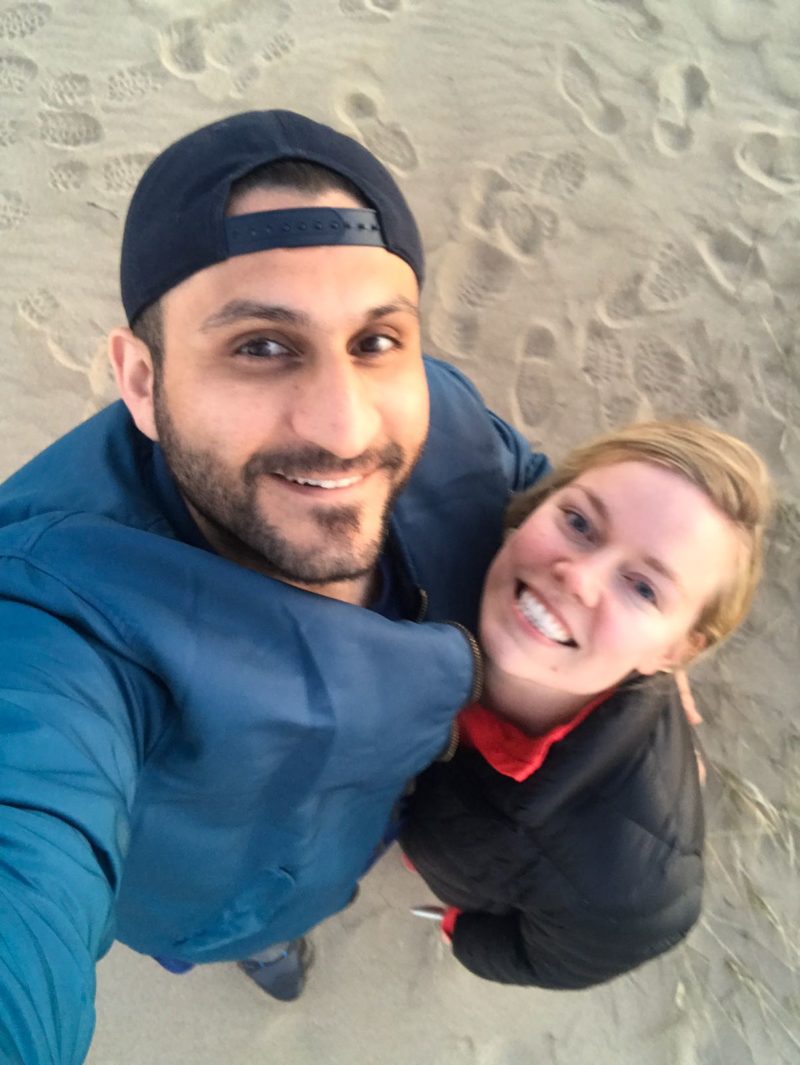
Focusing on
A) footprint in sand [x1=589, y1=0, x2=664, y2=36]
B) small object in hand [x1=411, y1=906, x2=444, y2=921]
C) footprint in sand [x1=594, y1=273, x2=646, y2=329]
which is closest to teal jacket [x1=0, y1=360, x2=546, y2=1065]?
small object in hand [x1=411, y1=906, x2=444, y2=921]

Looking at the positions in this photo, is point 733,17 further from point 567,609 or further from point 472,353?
point 567,609

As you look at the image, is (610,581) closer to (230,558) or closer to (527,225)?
(230,558)

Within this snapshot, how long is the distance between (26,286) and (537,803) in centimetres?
201

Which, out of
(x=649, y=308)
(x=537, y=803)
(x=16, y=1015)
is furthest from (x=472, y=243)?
(x=16, y=1015)

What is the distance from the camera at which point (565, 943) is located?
1.25 meters

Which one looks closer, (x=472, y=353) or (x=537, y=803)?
(x=537, y=803)

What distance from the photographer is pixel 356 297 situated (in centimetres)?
93

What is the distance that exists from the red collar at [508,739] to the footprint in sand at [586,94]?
6.09ft

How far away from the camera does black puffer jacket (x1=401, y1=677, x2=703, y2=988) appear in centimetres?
118

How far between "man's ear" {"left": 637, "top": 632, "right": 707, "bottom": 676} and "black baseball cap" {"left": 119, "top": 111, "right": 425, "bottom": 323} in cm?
79

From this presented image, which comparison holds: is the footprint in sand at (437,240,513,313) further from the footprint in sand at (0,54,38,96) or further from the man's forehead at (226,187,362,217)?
the footprint in sand at (0,54,38,96)

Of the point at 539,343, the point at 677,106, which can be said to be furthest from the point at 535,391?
the point at 677,106

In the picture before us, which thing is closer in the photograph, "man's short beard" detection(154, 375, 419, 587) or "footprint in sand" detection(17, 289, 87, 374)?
"man's short beard" detection(154, 375, 419, 587)

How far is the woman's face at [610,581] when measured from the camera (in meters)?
1.16
